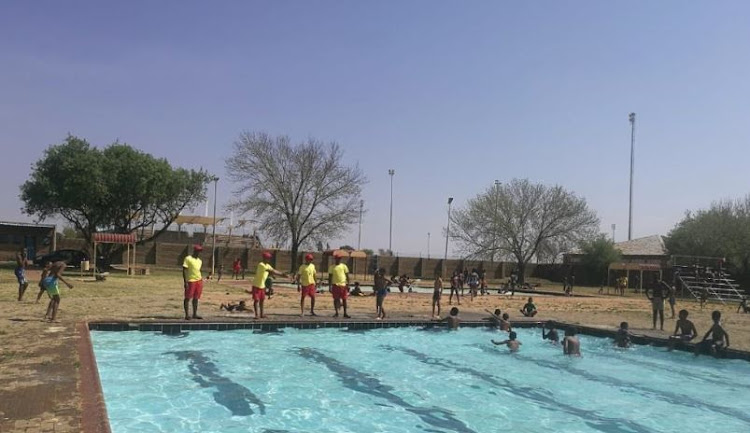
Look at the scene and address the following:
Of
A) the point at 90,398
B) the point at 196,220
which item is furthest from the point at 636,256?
the point at 90,398

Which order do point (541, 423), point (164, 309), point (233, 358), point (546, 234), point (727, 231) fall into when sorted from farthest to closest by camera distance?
point (546, 234), point (727, 231), point (164, 309), point (233, 358), point (541, 423)

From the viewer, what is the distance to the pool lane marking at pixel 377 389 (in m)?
8.98

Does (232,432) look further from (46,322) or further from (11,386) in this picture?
(46,322)

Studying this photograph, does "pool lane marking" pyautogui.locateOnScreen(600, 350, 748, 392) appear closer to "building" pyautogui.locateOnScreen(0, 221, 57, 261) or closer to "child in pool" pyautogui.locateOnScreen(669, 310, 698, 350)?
"child in pool" pyautogui.locateOnScreen(669, 310, 698, 350)

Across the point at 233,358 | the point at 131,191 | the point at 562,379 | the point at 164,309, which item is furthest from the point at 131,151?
the point at 562,379

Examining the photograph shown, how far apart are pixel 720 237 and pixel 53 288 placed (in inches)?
1931

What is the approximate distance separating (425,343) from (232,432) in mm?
8683

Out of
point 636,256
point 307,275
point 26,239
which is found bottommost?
point 307,275


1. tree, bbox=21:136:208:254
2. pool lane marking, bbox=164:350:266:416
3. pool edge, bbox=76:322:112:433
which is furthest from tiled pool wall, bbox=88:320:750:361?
tree, bbox=21:136:208:254

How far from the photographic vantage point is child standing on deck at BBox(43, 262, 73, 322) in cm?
1352

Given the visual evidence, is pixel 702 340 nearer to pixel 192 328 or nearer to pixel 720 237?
pixel 192 328

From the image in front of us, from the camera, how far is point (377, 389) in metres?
10.9

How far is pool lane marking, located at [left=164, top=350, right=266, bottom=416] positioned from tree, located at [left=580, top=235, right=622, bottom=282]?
50.2m

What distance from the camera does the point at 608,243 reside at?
5706 cm
